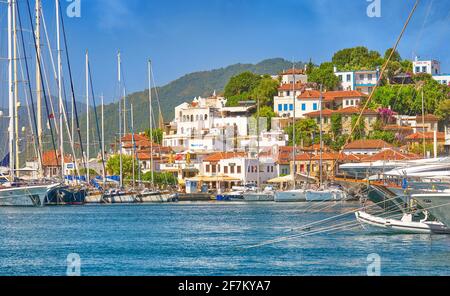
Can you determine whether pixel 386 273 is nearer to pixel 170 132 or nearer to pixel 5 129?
pixel 5 129

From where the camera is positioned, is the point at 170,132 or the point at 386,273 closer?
the point at 386,273

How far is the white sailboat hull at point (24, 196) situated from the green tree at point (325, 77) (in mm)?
69046

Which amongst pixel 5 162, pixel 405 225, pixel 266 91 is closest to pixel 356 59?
pixel 266 91

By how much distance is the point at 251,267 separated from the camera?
1040 inches

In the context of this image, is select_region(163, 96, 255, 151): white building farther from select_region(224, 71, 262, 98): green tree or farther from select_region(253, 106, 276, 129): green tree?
select_region(224, 71, 262, 98): green tree

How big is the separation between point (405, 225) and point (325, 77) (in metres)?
96.6

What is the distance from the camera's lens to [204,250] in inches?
1240

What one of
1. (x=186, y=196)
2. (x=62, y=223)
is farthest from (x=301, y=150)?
(x=62, y=223)

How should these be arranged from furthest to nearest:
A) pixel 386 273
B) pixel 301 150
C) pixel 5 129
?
pixel 301 150, pixel 5 129, pixel 386 273

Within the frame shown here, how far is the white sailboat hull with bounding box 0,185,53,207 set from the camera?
63188 millimetres

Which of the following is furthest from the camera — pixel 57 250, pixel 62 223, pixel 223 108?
pixel 223 108

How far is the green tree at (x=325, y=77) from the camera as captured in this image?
129 metres

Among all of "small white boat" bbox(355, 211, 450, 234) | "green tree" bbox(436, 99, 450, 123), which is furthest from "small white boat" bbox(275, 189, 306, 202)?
"small white boat" bbox(355, 211, 450, 234)

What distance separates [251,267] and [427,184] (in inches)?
386
